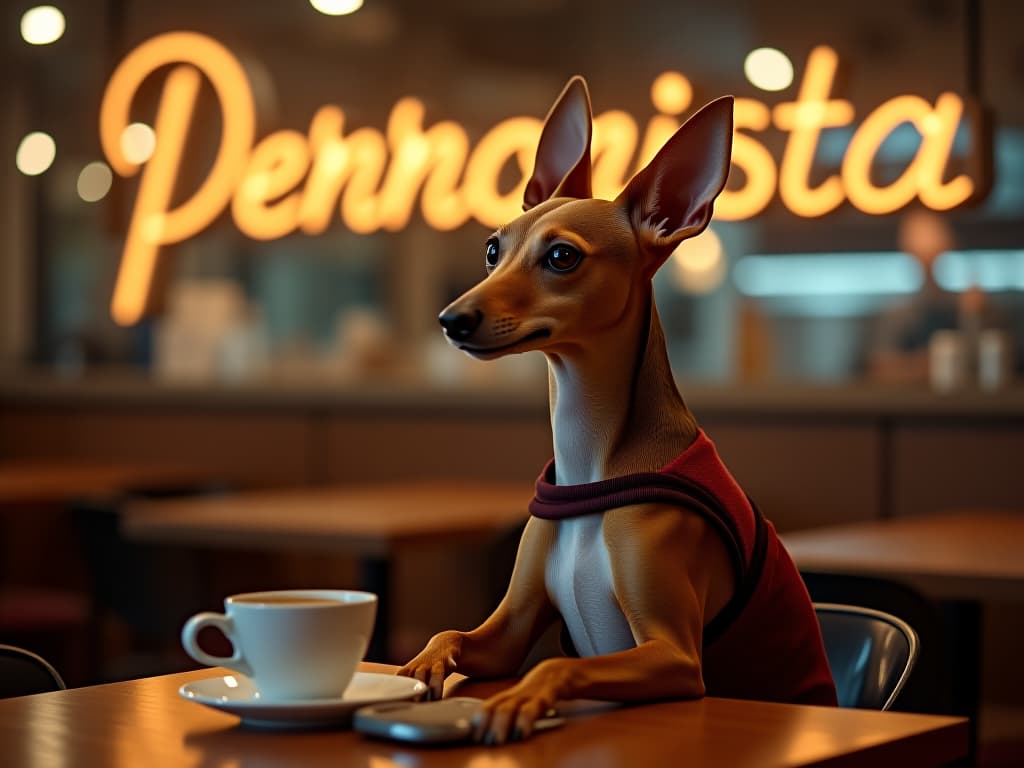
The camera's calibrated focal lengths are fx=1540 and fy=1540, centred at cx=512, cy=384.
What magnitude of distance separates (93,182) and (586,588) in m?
5.62

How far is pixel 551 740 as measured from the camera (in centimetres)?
106

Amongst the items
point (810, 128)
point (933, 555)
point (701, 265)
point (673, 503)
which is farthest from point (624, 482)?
point (701, 265)

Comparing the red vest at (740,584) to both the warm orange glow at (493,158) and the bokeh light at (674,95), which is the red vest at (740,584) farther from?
the warm orange glow at (493,158)

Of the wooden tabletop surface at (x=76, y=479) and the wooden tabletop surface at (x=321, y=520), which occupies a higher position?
the wooden tabletop surface at (x=76, y=479)

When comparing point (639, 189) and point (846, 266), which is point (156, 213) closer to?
point (846, 266)

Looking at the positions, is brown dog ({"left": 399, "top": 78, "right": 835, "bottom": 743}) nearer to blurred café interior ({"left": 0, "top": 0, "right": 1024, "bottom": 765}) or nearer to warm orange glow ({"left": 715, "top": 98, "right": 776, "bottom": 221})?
blurred café interior ({"left": 0, "top": 0, "right": 1024, "bottom": 765})

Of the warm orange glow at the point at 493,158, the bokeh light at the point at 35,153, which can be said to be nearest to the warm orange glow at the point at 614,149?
the warm orange glow at the point at 493,158

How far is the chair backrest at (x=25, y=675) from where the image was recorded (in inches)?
59.8

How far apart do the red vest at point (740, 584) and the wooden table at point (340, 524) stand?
1.63 meters

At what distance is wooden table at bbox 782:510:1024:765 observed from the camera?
92.4 inches

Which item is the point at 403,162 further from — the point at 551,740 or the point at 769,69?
the point at 551,740

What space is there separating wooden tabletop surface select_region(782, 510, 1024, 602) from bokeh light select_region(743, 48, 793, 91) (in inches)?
85.8

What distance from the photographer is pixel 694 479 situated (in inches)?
49.4

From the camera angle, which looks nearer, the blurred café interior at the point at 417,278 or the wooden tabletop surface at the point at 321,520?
the wooden tabletop surface at the point at 321,520
